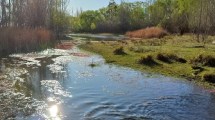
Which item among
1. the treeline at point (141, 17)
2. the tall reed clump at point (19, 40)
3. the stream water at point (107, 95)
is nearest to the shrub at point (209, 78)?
the stream water at point (107, 95)

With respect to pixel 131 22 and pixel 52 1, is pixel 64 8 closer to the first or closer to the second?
pixel 52 1

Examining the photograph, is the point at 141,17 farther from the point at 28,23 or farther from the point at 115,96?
the point at 115,96

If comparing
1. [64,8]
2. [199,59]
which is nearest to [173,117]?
[199,59]

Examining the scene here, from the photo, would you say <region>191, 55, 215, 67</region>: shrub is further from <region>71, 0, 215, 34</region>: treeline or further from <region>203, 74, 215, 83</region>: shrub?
<region>71, 0, 215, 34</region>: treeline

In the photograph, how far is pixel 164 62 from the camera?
95.3 feet

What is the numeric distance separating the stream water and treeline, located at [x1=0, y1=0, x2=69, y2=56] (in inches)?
417

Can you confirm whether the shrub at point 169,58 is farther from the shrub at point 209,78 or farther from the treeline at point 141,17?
the treeline at point 141,17

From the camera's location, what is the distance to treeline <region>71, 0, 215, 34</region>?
7528cm

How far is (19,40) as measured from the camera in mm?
38719

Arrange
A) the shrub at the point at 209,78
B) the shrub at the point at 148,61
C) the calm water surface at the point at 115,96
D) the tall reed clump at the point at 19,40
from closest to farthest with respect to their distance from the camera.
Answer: the calm water surface at the point at 115,96, the shrub at the point at 209,78, the shrub at the point at 148,61, the tall reed clump at the point at 19,40

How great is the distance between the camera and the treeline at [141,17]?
7528cm

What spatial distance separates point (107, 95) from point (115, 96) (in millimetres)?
503

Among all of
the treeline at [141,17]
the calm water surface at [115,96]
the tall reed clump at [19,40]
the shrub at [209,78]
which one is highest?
the treeline at [141,17]

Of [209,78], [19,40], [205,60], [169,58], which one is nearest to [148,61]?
[169,58]
